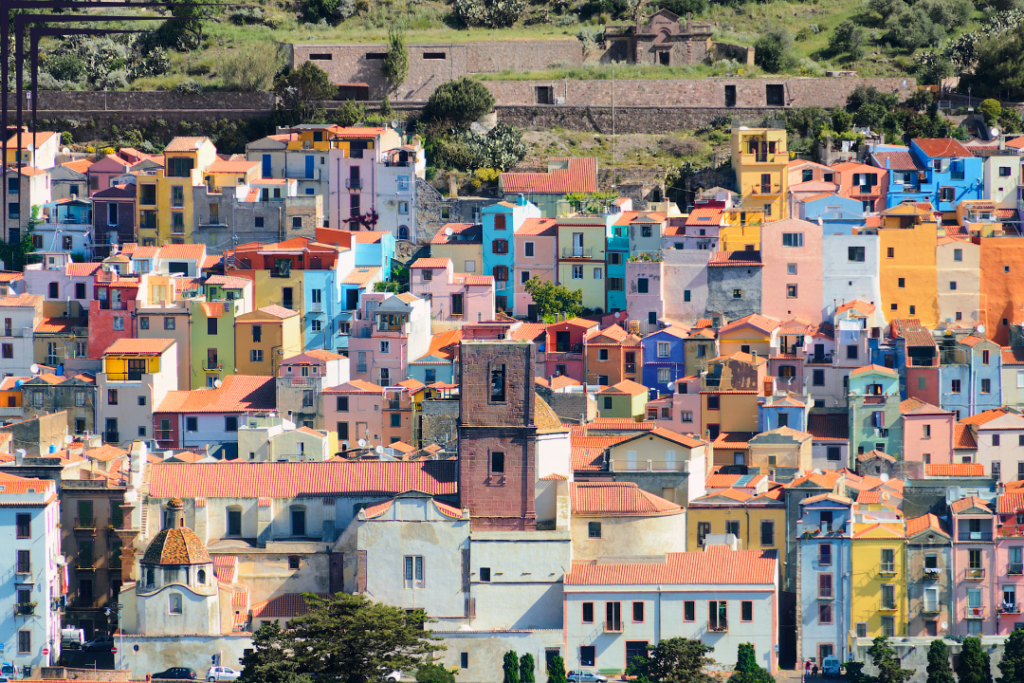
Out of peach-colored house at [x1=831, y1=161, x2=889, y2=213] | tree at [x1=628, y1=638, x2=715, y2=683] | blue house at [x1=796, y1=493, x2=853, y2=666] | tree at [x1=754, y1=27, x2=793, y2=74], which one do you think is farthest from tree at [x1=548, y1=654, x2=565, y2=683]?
tree at [x1=754, y1=27, x2=793, y2=74]

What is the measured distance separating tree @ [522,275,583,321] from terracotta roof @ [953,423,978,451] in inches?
642

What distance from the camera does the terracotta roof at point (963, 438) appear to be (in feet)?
267

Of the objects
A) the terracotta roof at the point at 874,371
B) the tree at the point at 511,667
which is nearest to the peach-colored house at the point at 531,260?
the terracotta roof at the point at 874,371

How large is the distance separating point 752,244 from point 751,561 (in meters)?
23.6

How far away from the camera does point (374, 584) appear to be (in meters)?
68.4

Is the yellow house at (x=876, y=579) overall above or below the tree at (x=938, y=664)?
above

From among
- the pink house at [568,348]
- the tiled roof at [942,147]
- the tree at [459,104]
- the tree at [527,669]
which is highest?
the tree at [459,104]

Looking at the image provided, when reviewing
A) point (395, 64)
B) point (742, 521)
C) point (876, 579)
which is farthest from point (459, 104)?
point (876, 579)

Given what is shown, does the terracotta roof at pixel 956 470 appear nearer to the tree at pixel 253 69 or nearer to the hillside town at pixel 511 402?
the hillside town at pixel 511 402

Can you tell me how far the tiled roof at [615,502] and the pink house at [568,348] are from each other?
1483cm

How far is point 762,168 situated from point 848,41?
63.5ft

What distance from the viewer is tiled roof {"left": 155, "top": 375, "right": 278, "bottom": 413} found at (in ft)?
273

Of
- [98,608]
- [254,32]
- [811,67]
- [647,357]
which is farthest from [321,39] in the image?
[98,608]

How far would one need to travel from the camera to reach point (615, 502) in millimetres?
71188
